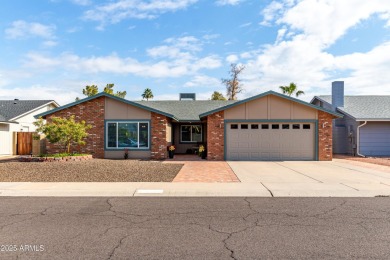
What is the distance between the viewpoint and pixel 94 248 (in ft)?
15.7

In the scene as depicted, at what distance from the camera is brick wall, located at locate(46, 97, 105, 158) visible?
20.5 m

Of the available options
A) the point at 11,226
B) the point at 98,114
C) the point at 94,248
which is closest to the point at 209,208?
the point at 94,248

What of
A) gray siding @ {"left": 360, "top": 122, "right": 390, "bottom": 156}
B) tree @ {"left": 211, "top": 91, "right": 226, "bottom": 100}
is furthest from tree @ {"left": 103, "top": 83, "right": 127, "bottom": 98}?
gray siding @ {"left": 360, "top": 122, "right": 390, "bottom": 156}

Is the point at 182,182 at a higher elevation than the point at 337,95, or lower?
lower

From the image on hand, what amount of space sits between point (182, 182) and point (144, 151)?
389 inches

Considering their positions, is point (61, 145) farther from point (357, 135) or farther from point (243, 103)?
point (357, 135)

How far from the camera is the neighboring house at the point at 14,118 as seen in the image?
78.6ft

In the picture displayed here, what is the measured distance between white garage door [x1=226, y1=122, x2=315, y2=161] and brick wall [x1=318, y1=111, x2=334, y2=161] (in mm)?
445

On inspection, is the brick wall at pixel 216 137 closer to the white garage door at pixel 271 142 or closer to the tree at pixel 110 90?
the white garage door at pixel 271 142

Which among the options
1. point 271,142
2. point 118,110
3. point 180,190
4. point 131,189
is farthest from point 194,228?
point 118,110

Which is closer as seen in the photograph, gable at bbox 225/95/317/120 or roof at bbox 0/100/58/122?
gable at bbox 225/95/317/120

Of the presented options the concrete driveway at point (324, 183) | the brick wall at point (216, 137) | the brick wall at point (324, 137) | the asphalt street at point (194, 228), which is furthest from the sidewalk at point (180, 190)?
the brick wall at point (324, 137)

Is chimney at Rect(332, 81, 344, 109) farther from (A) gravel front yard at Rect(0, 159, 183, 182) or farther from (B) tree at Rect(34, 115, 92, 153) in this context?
(B) tree at Rect(34, 115, 92, 153)

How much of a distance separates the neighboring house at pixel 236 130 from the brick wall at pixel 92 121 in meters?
0.07
